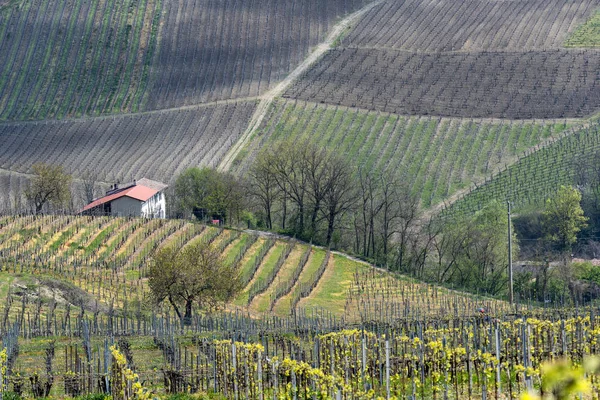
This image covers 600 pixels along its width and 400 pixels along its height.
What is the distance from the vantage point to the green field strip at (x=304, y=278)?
6055 cm

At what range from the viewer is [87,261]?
66.1 meters

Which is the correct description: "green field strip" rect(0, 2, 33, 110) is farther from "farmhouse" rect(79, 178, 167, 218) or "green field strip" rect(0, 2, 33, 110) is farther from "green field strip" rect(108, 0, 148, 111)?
"farmhouse" rect(79, 178, 167, 218)

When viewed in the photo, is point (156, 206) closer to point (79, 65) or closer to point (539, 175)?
point (539, 175)

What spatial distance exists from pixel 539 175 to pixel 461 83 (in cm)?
2700

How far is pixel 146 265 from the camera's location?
66.6 m

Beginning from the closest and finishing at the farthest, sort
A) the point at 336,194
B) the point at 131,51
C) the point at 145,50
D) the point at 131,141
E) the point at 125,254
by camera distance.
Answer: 1. the point at 125,254
2. the point at 336,194
3. the point at 131,141
4. the point at 145,50
5. the point at 131,51

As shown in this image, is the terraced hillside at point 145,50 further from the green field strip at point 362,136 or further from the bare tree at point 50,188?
the bare tree at point 50,188

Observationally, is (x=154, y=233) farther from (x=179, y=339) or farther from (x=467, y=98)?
(x=467, y=98)

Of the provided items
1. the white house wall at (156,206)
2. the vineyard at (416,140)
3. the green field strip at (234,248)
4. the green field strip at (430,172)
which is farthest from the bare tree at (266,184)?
the green field strip at (430,172)

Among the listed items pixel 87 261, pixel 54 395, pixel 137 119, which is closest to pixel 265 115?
pixel 137 119

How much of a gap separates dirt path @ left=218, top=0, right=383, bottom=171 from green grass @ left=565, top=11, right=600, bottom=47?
3000cm

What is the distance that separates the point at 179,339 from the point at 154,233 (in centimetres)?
3109

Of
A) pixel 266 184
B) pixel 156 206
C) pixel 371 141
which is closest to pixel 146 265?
pixel 266 184

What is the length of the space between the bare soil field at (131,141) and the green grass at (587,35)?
130 feet
